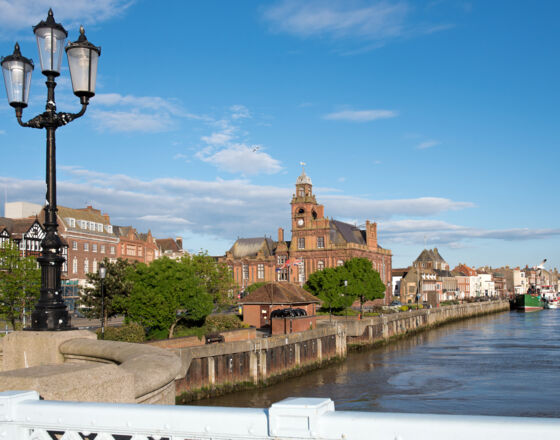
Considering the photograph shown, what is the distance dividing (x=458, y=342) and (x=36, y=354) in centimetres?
7104

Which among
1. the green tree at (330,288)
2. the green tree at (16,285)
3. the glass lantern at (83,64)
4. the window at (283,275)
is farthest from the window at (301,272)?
the glass lantern at (83,64)

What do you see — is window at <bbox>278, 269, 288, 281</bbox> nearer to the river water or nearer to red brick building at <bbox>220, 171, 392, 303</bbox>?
red brick building at <bbox>220, 171, 392, 303</bbox>

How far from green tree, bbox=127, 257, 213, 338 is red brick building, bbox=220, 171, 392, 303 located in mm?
62406

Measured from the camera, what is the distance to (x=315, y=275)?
3548 inches

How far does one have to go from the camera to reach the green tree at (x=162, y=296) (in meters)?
44.8

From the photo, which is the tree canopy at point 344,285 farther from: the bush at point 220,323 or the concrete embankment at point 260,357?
the bush at point 220,323

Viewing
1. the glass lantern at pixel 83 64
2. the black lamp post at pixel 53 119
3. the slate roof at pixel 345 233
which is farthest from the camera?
the slate roof at pixel 345 233

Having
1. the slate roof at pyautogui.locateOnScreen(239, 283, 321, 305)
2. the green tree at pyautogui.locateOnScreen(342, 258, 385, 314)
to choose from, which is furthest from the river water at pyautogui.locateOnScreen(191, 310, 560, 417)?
the green tree at pyautogui.locateOnScreen(342, 258, 385, 314)

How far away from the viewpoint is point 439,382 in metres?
43.0

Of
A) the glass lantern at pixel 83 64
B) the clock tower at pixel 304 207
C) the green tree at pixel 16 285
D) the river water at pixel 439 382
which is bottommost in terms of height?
the river water at pixel 439 382

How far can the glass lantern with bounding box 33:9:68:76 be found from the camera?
1023cm

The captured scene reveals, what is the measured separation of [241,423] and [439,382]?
136 ft

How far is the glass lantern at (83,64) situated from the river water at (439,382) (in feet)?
86.2

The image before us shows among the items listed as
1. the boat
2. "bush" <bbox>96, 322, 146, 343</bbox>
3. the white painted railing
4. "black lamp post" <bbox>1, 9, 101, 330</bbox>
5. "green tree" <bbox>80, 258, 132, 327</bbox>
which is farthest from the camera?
the boat
